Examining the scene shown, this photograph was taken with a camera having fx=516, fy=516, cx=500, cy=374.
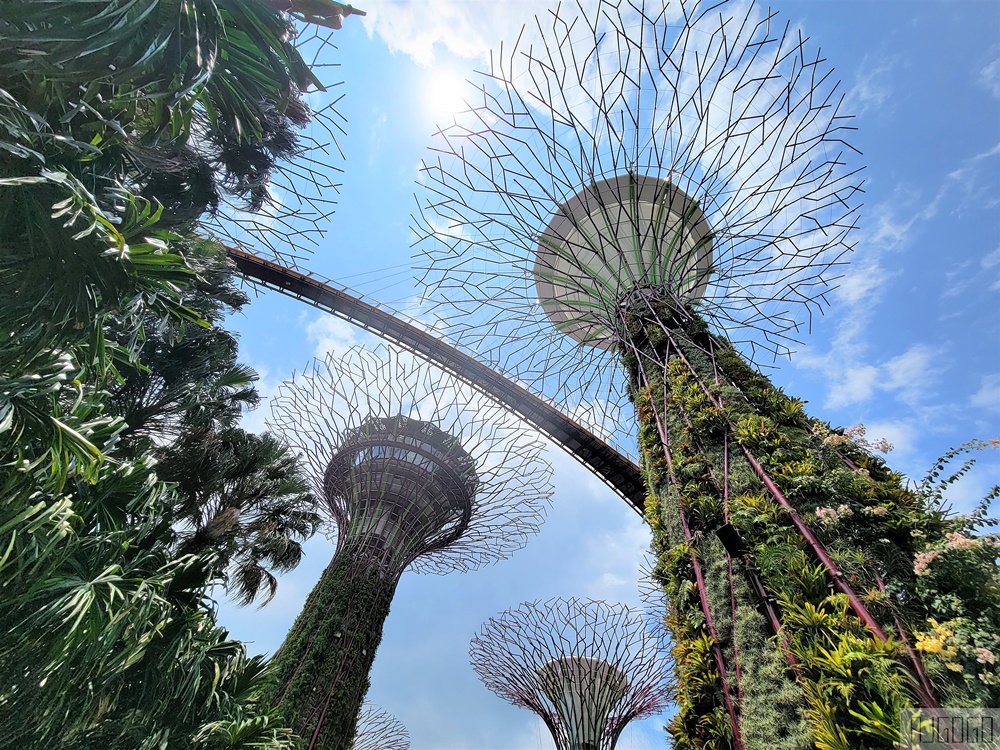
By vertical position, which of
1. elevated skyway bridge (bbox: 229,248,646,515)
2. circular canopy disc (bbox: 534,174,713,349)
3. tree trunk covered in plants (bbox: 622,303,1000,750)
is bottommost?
tree trunk covered in plants (bbox: 622,303,1000,750)

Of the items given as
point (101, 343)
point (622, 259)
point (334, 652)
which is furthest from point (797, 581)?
point (334, 652)

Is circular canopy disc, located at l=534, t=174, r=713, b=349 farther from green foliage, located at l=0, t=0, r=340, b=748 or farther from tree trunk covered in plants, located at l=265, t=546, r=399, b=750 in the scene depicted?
tree trunk covered in plants, located at l=265, t=546, r=399, b=750

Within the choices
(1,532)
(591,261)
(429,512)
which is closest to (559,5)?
(591,261)

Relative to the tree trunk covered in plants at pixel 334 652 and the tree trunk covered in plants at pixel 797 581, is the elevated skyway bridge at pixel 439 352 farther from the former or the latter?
the tree trunk covered in plants at pixel 797 581

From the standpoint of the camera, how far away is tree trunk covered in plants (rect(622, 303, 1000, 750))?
2168 millimetres

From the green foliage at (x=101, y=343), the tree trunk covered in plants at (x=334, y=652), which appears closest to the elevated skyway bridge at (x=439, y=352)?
the tree trunk covered in plants at (x=334, y=652)

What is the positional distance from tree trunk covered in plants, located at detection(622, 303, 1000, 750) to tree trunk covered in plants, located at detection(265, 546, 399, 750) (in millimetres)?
7729

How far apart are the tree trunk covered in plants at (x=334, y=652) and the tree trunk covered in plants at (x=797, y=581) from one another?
7729 millimetres

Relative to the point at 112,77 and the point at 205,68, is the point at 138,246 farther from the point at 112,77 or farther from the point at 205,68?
the point at 205,68

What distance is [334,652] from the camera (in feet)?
33.1

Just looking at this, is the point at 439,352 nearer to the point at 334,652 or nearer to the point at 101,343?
the point at 334,652

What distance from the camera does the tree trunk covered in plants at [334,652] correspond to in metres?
9.16

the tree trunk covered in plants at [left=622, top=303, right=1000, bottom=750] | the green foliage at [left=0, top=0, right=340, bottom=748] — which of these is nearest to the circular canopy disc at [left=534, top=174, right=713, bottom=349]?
the tree trunk covered in plants at [left=622, top=303, right=1000, bottom=750]

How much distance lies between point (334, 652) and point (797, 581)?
9767mm
